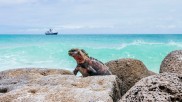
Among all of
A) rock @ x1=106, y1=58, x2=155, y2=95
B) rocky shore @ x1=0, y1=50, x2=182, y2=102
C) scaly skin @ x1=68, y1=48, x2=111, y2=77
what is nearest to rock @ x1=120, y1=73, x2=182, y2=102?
rocky shore @ x1=0, y1=50, x2=182, y2=102

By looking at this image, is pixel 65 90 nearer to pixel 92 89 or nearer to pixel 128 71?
pixel 92 89

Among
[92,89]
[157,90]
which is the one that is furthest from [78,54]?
[157,90]

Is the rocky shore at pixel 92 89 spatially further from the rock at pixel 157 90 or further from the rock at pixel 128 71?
the rock at pixel 128 71

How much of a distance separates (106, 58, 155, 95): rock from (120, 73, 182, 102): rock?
143 inches

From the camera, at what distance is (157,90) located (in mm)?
3215

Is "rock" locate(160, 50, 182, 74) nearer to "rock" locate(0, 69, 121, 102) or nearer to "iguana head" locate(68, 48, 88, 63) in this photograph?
"iguana head" locate(68, 48, 88, 63)

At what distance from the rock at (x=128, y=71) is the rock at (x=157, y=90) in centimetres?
363

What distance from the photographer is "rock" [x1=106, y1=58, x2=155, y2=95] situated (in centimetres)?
707

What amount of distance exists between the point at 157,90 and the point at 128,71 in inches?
155

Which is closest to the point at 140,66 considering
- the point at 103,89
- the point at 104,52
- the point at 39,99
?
the point at 103,89

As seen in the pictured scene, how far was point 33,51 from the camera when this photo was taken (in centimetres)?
3403

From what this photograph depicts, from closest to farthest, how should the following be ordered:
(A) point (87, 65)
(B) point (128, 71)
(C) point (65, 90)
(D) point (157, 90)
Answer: (D) point (157, 90) → (C) point (65, 90) → (A) point (87, 65) → (B) point (128, 71)

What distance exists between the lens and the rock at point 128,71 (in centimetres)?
707

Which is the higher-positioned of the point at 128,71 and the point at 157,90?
the point at 157,90
